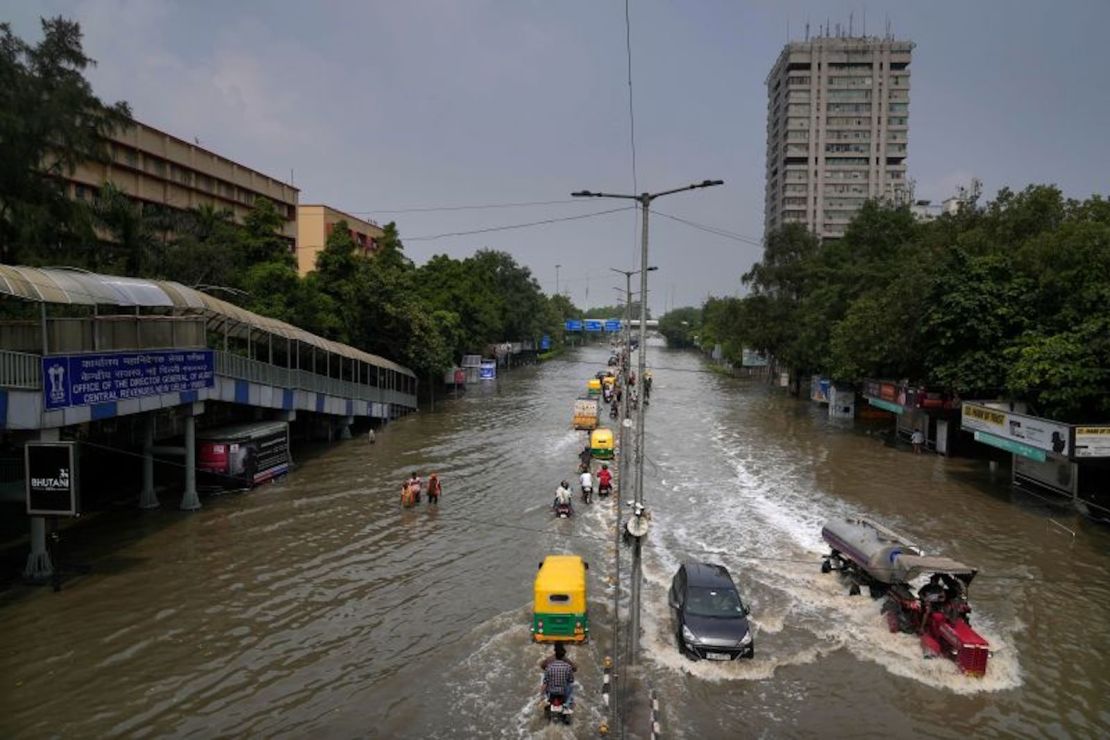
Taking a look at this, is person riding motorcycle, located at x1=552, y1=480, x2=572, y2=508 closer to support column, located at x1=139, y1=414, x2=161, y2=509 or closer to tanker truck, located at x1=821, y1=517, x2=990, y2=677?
tanker truck, located at x1=821, y1=517, x2=990, y2=677

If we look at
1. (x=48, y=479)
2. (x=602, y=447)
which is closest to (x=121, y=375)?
(x=48, y=479)

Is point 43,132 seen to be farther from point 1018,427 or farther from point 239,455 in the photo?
point 1018,427

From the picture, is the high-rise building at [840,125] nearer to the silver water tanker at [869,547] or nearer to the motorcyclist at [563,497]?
the motorcyclist at [563,497]

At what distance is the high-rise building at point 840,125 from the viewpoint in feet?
438

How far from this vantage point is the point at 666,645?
637 inches

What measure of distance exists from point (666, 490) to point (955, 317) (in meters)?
15.4

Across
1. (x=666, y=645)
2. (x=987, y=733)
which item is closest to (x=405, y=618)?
(x=666, y=645)

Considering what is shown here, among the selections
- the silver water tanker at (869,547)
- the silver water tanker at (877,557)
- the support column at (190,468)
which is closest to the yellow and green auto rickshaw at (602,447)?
the silver water tanker at (877,557)

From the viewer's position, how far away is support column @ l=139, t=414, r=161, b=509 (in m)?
26.4

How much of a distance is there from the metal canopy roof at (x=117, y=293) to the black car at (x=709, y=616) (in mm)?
16575

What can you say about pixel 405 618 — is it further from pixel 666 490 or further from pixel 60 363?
pixel 666 490

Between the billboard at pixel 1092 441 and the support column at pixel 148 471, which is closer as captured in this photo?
the billboard at pixel 1092 441

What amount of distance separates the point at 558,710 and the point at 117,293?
698 inches

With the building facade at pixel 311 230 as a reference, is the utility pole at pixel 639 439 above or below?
below
